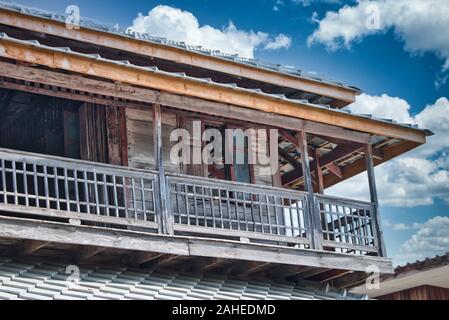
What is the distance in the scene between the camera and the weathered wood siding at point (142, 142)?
54.4ft

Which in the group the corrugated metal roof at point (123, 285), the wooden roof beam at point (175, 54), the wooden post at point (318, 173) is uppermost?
the wooden roof beam at point (175, 54)

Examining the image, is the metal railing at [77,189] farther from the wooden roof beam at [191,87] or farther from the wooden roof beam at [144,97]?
the wooden roof beam at [191,87]

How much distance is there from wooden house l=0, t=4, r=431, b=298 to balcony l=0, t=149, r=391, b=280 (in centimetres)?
2

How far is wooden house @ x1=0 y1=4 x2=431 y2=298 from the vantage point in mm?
13906

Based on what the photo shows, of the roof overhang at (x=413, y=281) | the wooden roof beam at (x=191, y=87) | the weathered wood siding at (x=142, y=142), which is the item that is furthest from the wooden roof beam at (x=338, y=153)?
the weathered wood siding at (x=142, y=142)

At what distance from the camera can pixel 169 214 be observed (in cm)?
1466

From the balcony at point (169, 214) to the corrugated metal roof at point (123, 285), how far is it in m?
0.52

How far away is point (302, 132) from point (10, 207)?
18.1 feet

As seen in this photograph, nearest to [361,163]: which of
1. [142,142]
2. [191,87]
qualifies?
[142,142]

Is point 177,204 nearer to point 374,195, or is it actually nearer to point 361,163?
point 374,195

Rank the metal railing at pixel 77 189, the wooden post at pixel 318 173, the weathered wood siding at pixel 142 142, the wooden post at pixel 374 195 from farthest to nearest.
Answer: the wooden post at pixel 318 173 < the wooden post at pixel 374 195 < the weathered wood siding at pixel 142 142 < the metal railing at pixel 77 189

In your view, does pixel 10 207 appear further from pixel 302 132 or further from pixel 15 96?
pixel 302 132

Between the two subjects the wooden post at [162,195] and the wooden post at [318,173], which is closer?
the wooden post at [162,195]

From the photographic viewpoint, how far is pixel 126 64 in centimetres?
1441
